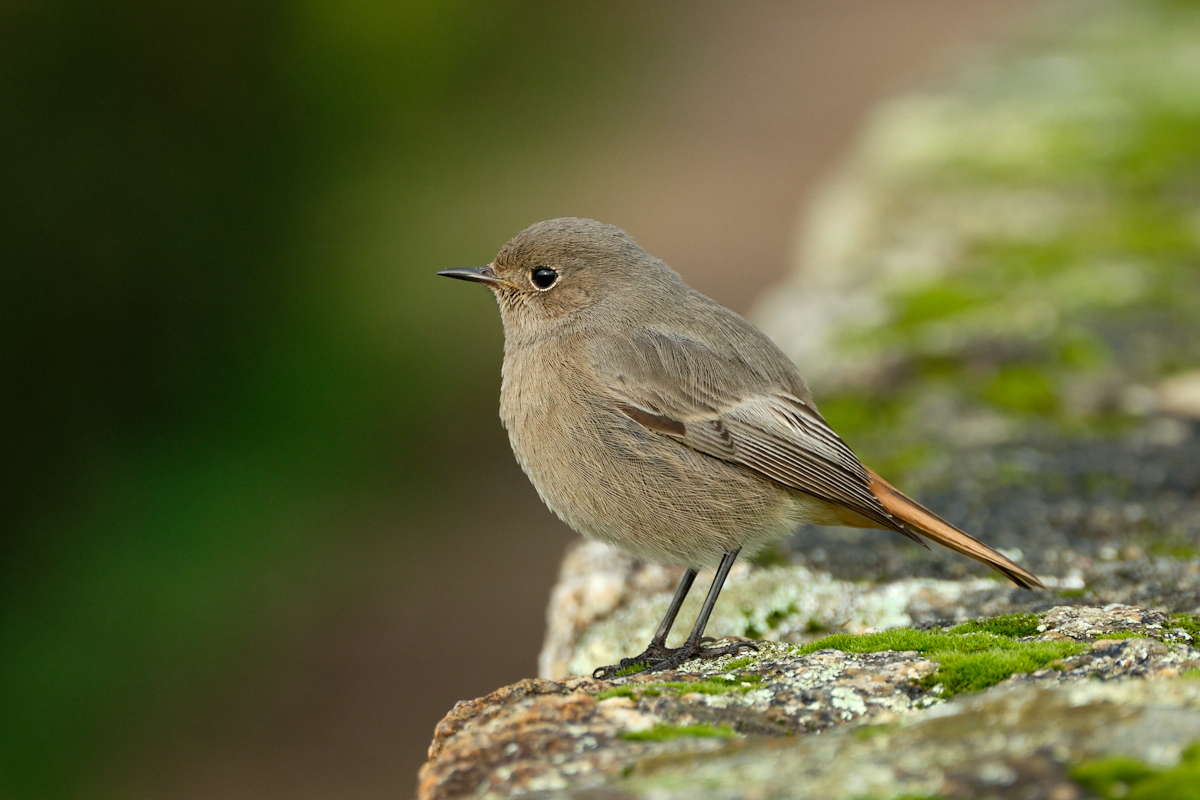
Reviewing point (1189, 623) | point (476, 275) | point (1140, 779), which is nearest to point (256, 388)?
point (476, 275)

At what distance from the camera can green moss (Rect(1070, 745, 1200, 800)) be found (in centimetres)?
165

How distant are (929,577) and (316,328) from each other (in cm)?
611

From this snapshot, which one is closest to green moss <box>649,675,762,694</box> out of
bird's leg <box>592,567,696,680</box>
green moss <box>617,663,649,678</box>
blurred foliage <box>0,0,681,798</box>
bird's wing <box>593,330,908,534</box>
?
bird's leg <box>592,567,696,680</box>

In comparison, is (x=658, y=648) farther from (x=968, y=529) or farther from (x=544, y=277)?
(x=544, y=277)

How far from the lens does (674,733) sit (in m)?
2.17

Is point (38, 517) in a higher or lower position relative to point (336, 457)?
lower

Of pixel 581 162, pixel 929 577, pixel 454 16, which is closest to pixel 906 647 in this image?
pixel 929 577

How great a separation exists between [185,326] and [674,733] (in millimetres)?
6534

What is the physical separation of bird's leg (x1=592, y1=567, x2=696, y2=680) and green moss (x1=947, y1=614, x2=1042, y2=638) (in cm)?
84

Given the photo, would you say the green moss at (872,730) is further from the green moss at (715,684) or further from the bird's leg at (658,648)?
the bird's leg at (658,648)

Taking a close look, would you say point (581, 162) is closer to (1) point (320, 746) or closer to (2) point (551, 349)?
(1) point (320, 746)

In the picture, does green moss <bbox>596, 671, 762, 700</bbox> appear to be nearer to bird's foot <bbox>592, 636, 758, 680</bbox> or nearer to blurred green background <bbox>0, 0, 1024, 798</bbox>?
bird's foot <bbox>592, 636, 758, 680</bbox>

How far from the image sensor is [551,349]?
4207mm

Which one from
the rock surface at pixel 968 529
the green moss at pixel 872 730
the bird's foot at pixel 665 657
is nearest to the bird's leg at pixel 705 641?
the bird's foot at pixel 665 657
